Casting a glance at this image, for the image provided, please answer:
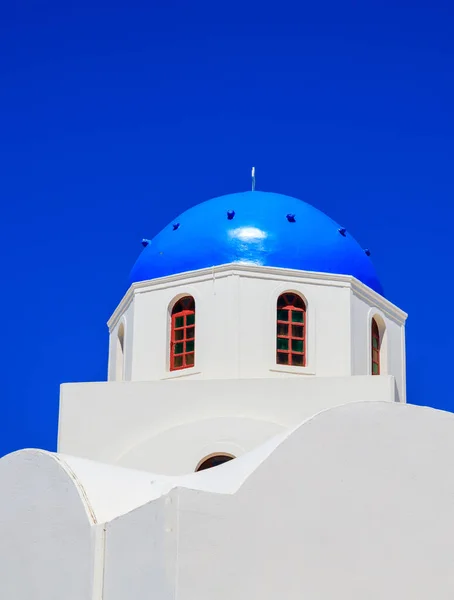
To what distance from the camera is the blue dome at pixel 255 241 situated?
17406mm

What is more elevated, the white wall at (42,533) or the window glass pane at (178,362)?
the window glass pane at (178,362)

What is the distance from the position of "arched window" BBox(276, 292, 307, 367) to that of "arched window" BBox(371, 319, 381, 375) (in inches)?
58.4

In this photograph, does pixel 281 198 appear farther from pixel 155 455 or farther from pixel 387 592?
pixel 387 592

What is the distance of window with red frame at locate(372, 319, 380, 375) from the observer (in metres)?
17.9

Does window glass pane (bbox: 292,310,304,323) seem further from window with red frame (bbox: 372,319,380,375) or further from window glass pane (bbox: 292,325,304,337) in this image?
window with red frame (bbox: 372,319,380,375)

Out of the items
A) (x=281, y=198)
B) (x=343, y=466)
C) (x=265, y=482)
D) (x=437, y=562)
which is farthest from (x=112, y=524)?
(x=281, y=198)

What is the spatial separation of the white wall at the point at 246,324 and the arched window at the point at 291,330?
119 mm

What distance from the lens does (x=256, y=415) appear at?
15820 millimetres

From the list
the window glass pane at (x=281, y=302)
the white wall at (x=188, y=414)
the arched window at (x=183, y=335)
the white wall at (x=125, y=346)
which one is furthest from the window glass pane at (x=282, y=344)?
the white wall at (x=125, y=346)

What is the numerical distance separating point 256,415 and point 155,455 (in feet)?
4.93

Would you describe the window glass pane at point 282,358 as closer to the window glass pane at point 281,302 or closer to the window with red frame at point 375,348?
the window glass pane at point 281,302

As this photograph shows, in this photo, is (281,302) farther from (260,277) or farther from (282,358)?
(282,358)

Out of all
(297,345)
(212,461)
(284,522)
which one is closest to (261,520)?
(284,522)

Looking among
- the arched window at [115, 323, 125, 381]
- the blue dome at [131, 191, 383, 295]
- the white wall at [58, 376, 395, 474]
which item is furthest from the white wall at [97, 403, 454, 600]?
the arched window at [115, 323, 125, 381]
